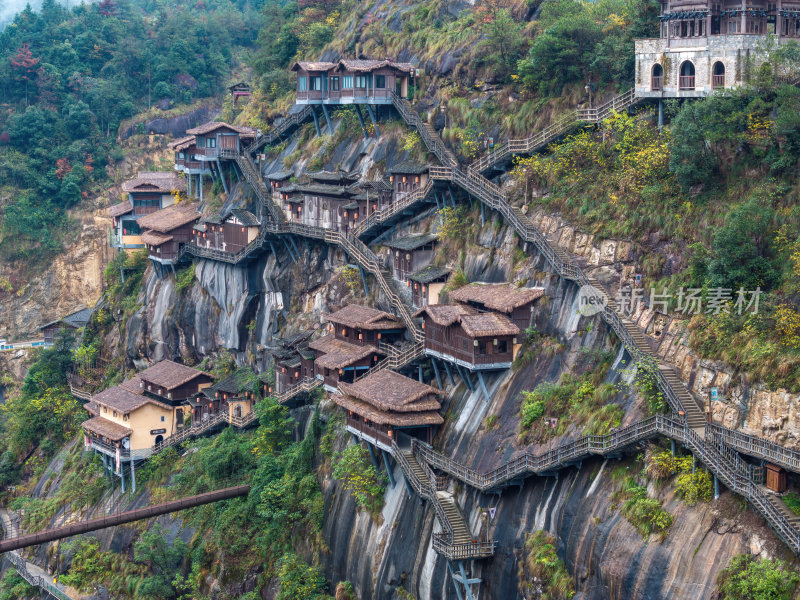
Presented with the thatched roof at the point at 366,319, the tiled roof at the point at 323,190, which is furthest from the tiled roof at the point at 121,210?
the thatched roof at the point at 366,319

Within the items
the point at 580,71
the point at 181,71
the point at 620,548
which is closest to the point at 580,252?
the point at 580,71

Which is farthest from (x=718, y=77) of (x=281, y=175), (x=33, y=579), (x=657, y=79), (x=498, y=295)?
(x=33, y=579)

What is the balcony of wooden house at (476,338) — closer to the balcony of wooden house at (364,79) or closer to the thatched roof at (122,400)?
the balcony of wooden house at (364,79)

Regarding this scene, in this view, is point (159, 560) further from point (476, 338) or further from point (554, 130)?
point (554, 130)

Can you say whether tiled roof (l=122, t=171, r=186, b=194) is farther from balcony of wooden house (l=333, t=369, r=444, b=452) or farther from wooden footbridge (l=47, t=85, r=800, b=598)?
balcony of wooden house (l=333, t=369, r=444, b=452)

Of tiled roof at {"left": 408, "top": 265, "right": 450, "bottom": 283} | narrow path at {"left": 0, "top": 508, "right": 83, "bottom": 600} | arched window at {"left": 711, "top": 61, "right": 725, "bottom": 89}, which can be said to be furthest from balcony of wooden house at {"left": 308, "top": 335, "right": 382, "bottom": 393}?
narrow path at {"left": 0, "top": 508, "right": 83, "bottom": 600}
